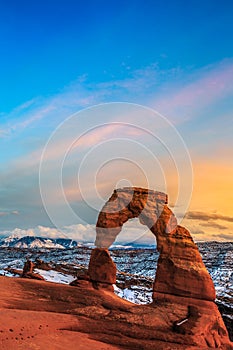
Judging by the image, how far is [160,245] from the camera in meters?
30.4

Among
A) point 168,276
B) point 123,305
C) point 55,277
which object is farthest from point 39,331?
point 55,277

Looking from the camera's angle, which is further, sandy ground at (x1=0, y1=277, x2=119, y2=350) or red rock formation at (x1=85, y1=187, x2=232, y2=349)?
red rock formation at (x1=85, y1=187, x2=232, y2=349)

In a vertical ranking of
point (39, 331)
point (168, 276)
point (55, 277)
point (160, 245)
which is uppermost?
point (160, 245)

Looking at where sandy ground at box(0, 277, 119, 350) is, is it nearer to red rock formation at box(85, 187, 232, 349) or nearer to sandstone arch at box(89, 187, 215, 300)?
red rock formation at box(85, 187, 232, 349)

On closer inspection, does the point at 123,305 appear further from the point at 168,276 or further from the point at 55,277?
the point at 55,277

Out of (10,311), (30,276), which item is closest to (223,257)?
(30,276)

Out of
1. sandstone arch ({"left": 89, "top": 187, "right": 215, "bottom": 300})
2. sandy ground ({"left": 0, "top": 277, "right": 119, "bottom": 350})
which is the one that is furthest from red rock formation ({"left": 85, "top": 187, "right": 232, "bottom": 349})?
sandy ground ({"left": 0, "top": 277, "right": 119, "bottom": 350})

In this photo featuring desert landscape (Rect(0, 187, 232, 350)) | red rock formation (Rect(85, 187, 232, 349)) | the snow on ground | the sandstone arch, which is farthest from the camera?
the snow on ground

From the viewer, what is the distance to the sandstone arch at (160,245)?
28250 mm

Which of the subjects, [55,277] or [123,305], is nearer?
Answer: [123,305]

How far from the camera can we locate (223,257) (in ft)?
433

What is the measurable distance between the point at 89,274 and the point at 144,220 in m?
8.44

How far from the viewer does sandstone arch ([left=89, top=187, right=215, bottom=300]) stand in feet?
92.7

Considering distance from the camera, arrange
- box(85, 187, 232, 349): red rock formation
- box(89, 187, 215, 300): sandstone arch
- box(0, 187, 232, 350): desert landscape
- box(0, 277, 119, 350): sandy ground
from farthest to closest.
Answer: box(89, 187, 215, 300): sandstone arch
box(85, 187, 232, 349): red rock formation
box(0, 187, 232, 350): desert landscape
box(0, 277, 119, 350): sandy ground
